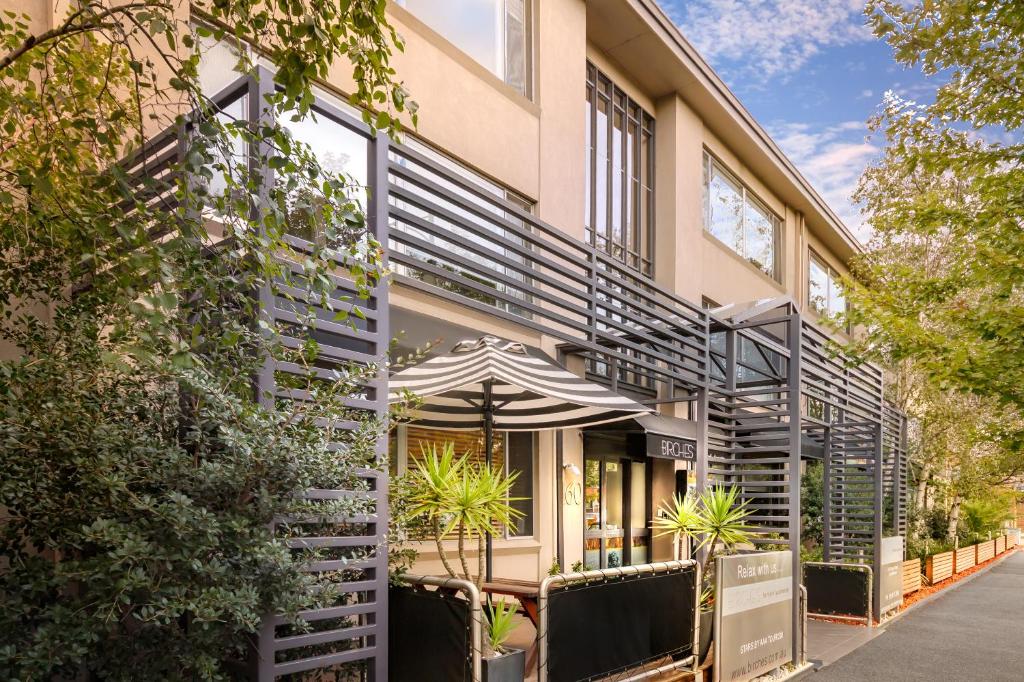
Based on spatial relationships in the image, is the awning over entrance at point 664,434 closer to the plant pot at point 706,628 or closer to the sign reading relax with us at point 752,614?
the sign reading relax with us at point 752,614

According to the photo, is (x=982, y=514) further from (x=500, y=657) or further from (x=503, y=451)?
A: (x=500, y=657)

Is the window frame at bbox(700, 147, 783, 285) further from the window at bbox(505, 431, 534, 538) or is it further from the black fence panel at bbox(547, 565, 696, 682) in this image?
the black fence panel at bbox(547, 565, 696, 682)

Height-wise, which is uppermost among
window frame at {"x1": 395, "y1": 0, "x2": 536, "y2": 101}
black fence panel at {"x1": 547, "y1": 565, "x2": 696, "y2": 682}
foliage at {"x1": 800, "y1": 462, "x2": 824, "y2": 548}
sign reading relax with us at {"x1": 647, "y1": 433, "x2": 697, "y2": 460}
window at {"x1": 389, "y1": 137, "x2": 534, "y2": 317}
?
window frame at {"x1": 395, "y1": 0, "x2": 536, "y2": 101}

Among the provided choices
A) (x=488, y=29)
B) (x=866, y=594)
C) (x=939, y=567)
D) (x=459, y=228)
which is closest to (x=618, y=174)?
(x=488, y=29)

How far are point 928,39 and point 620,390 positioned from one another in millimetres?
7579

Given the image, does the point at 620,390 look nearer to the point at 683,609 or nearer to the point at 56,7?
the point at 683,609

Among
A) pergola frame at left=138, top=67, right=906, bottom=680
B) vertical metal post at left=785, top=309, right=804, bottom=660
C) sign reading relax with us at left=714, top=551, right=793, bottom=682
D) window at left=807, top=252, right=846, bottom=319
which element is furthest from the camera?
window at left=807, top=252, right=846, bottom=319

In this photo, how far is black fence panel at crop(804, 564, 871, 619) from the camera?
14.0 meters

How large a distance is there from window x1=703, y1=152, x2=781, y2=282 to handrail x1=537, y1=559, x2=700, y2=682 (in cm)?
1230

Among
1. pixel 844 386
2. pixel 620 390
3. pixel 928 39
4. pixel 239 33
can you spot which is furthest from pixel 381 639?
pixel 844 386

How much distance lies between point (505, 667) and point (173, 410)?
106 inches

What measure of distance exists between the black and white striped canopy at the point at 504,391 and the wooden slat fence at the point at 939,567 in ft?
49.6

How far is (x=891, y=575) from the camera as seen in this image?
50.5 feet

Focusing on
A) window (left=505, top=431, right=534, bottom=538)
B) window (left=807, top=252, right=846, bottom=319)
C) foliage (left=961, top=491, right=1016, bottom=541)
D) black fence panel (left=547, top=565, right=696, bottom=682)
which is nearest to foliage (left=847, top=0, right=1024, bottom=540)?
black fence panel (left=547, top=565, right=696, bottom=682)
